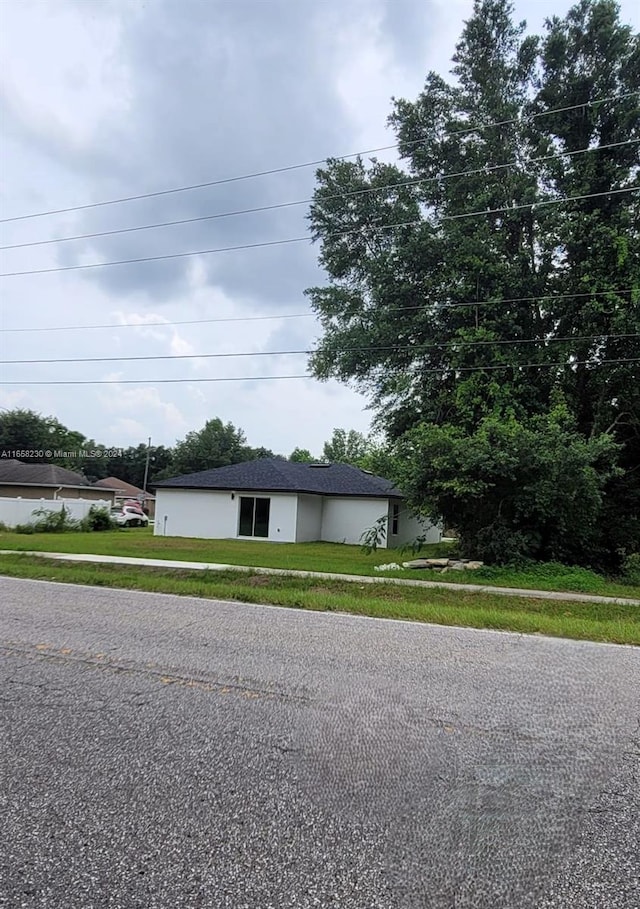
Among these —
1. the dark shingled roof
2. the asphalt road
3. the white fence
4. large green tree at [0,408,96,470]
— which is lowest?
the asphalt road

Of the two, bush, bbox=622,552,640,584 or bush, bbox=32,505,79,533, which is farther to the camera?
bush, bbox=32,505,79,533

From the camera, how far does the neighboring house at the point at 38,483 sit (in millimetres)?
35312

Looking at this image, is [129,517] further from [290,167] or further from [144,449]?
[144,449]

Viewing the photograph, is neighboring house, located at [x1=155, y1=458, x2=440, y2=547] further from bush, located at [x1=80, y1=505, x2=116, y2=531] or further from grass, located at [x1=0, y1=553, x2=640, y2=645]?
grass, located at [x1=0, y1=553, x2=640, y2=645]

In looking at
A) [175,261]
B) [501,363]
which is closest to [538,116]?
[501,363]

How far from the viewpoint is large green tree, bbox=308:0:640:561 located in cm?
1548

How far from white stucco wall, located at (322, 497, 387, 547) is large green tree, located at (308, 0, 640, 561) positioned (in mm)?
6251

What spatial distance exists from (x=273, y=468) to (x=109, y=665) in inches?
801

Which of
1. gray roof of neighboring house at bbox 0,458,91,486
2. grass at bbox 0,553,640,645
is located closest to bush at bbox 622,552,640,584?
grass at bbox 0,553,640,645

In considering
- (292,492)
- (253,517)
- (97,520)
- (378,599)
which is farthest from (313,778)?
(97,520)

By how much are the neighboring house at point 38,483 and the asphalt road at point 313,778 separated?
32883 mm

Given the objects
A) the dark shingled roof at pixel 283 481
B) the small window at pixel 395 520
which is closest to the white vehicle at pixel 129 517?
the dark shingled roof at pixel 283 481

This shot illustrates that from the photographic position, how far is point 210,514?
78.4 ft

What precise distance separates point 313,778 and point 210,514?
21426 millimetres
